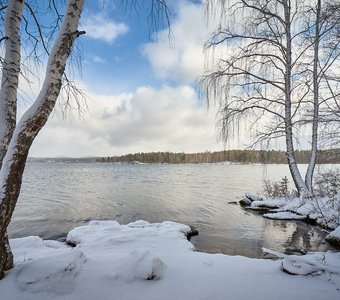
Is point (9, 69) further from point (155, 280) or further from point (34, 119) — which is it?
point (155, 280)

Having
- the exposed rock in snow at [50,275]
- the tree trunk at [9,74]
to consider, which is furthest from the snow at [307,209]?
the tree trunk at [9,74]

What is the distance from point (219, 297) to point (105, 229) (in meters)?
4.98

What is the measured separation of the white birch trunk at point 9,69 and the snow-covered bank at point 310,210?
26.4 ft

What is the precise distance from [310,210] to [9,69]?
420 inches

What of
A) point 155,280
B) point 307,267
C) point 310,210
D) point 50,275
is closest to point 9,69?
point 50,275

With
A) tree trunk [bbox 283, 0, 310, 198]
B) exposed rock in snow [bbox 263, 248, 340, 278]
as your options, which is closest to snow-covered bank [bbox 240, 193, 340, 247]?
tree trunk [bbox 283, 0, 310, 198]

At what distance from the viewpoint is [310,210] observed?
964 cm

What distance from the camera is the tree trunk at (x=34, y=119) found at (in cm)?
270

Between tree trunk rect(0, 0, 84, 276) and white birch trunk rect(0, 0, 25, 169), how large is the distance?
0.58m

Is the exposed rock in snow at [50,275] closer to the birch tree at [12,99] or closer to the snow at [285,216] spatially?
the birch tree at [12,99]

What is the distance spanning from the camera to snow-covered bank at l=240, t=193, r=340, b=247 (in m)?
8.18

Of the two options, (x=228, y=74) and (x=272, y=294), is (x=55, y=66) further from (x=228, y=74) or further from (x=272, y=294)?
(x=228, y=74)

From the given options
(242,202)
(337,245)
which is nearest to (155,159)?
(242,202)

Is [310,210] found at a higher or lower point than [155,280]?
lower
